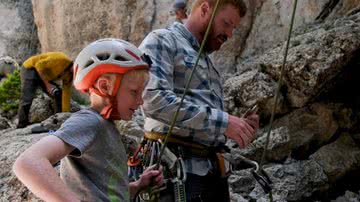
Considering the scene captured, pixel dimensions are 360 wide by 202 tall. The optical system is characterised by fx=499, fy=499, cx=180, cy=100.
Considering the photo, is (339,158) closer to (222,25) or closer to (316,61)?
(316,61)

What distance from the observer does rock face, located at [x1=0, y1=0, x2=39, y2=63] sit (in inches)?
591

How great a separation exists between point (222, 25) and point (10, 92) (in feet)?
27.5

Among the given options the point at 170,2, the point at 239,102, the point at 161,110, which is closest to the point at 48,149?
the point at 161,110

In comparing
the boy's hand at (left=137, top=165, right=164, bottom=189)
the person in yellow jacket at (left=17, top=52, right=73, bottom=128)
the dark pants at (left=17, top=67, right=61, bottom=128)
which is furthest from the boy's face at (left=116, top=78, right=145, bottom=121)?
the dark pants at (left=17, top=67, right=61, bottom=128)

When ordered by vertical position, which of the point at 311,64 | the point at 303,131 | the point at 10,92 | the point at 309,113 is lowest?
the point at 10,92

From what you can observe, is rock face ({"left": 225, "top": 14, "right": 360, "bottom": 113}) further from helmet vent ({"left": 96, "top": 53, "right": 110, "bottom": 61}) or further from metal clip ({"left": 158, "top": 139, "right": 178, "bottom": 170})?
helmet vent ({"left": 96, "top": 53, "right": 110, "bottom": 61})

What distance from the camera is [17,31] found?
1534cm

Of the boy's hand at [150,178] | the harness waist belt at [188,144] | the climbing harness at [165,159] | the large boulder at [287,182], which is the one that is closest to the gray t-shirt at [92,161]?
the boy's hand at [150,178]

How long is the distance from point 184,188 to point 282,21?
6.23 metres

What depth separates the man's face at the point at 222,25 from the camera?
3.12m

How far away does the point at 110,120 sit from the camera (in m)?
2.16

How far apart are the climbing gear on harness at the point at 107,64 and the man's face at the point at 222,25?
→ 0.99m

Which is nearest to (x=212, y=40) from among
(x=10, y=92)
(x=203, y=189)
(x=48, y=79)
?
(x=203, y=189)

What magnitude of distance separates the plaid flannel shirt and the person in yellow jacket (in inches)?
209
